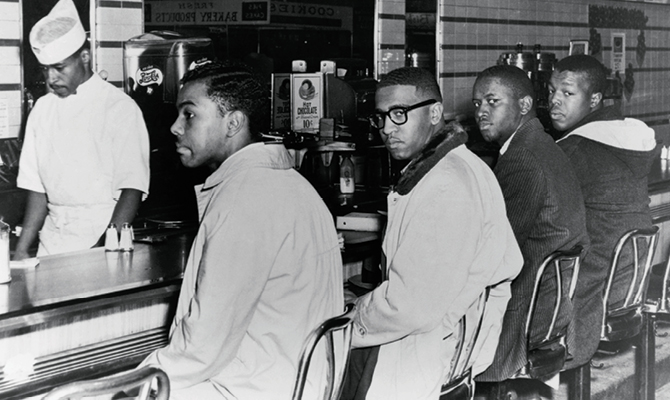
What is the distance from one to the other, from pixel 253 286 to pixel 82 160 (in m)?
2.38

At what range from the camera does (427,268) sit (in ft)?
8.09

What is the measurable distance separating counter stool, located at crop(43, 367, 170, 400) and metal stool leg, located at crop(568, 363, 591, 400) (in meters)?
2.17

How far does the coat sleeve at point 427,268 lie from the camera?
8.11ft

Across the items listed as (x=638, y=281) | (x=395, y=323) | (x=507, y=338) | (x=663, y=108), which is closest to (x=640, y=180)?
(x=638, y=281)

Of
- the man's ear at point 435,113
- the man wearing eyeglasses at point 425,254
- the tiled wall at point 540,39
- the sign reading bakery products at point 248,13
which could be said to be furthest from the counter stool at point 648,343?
the sign reading bakery products at point 248,13

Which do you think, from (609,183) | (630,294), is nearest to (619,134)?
(609,183)

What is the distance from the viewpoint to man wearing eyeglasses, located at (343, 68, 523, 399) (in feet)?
8.14

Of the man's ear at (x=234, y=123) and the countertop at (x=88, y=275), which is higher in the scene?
the man's ear at (x=234, y=123)

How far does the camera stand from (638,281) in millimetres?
3846

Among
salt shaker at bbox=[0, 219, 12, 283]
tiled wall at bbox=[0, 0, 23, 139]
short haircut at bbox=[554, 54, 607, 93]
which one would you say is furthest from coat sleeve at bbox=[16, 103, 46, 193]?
short haircut at bbox=[554, 54, 607, 93]

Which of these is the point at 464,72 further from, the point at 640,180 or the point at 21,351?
the point at 21,351

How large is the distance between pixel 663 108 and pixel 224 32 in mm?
5312

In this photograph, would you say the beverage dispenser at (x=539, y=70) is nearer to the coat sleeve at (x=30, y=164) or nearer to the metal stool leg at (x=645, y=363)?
the metal stool leg at (x=645, y=363)

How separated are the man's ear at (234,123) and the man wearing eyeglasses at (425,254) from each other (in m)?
0.54
